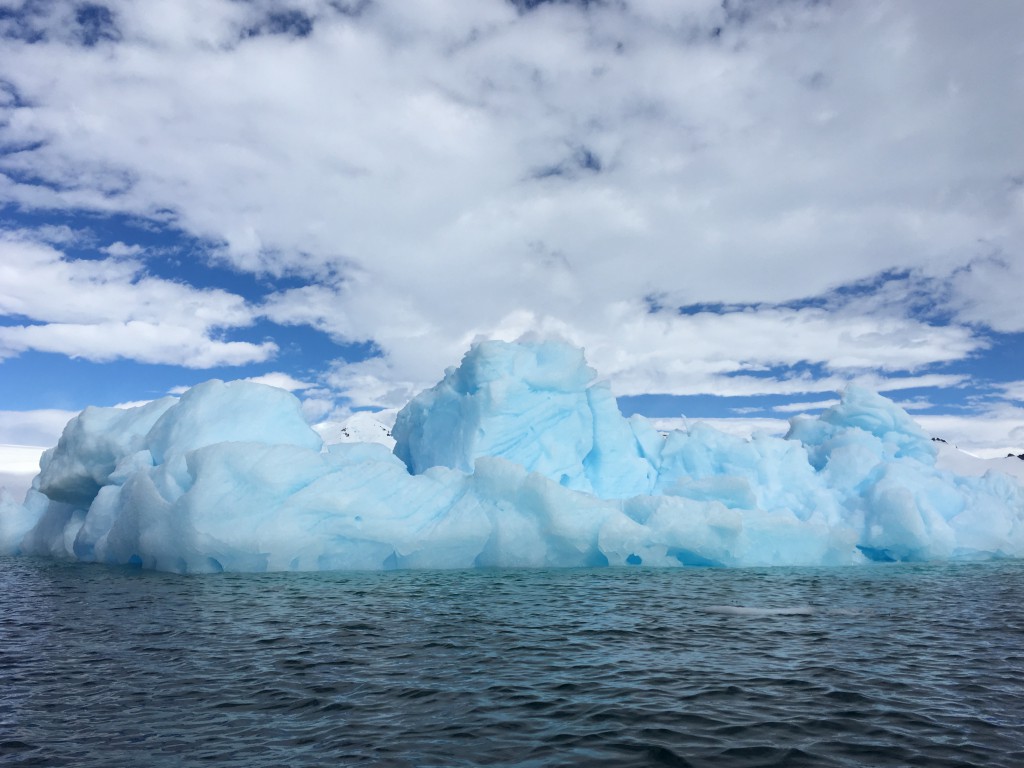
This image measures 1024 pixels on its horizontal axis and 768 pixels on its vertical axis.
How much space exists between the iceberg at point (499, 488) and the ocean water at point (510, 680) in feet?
18.3

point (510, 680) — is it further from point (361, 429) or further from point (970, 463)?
point (361, 429)

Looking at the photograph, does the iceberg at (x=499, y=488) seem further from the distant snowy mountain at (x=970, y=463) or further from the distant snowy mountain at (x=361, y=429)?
the distant snowy mountain at (x=361, y=429)

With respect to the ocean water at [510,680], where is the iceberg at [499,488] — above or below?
above

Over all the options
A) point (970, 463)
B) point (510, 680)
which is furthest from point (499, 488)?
point (970, 463)

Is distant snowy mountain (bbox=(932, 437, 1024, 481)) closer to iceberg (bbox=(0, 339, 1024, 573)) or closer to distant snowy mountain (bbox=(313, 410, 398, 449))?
iceberg (bbox=(0, 339, 1024, 573))

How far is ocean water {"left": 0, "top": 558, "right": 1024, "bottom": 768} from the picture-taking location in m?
5.81

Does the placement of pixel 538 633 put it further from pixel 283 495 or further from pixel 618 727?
pixel 283 495

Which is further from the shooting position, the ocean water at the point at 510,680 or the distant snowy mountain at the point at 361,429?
the distant snowy mountain at the point at 361,429

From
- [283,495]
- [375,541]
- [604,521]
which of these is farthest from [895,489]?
[283,495]

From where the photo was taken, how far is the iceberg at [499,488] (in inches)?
804

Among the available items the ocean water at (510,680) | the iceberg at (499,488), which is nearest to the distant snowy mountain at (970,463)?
the iceberg at (499,488)

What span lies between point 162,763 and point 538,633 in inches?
241

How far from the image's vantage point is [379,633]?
10.7 metres

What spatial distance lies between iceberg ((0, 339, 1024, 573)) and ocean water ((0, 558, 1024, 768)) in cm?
558
